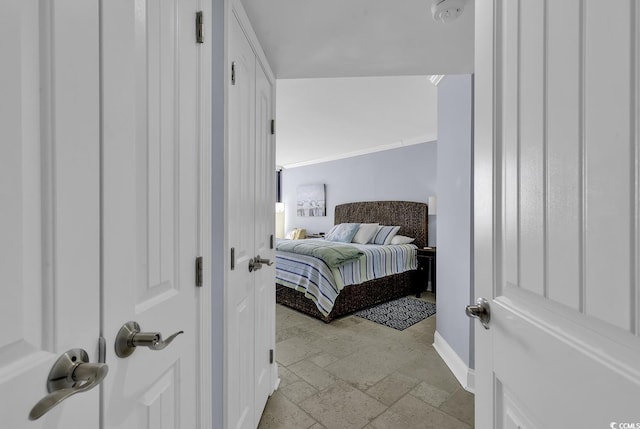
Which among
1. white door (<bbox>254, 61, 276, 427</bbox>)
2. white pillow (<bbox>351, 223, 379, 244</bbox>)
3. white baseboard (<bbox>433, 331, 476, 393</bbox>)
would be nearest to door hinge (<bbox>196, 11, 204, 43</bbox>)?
white door (<bbox>254, 61, 276, 427</bbox>)

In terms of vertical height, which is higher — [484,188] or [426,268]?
[484,188]

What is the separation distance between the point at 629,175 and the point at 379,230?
4.76 m

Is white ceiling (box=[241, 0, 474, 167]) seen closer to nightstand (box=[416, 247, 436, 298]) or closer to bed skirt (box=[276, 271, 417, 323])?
nightstand (box=[416, 247, 436, 298])

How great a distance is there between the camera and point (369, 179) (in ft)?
19.3

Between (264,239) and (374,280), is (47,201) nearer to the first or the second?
(264,239)

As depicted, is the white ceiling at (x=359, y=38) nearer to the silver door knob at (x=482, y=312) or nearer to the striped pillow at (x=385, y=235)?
the silver door knob at (x=482, y=312)

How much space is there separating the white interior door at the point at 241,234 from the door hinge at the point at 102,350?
651 millimetres

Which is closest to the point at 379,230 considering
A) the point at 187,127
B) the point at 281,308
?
the point at 281,308

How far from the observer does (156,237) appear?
74cm

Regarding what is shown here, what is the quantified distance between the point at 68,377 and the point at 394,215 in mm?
5156

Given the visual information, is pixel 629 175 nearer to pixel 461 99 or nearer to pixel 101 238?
pixel 101 238

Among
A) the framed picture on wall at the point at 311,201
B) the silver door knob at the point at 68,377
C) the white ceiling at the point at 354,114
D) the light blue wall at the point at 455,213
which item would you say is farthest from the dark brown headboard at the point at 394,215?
the silver door knob at the point at 68,377

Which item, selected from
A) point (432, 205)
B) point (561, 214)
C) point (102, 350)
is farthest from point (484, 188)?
point (432, 205)

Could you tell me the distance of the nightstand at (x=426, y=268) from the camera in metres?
4.42
